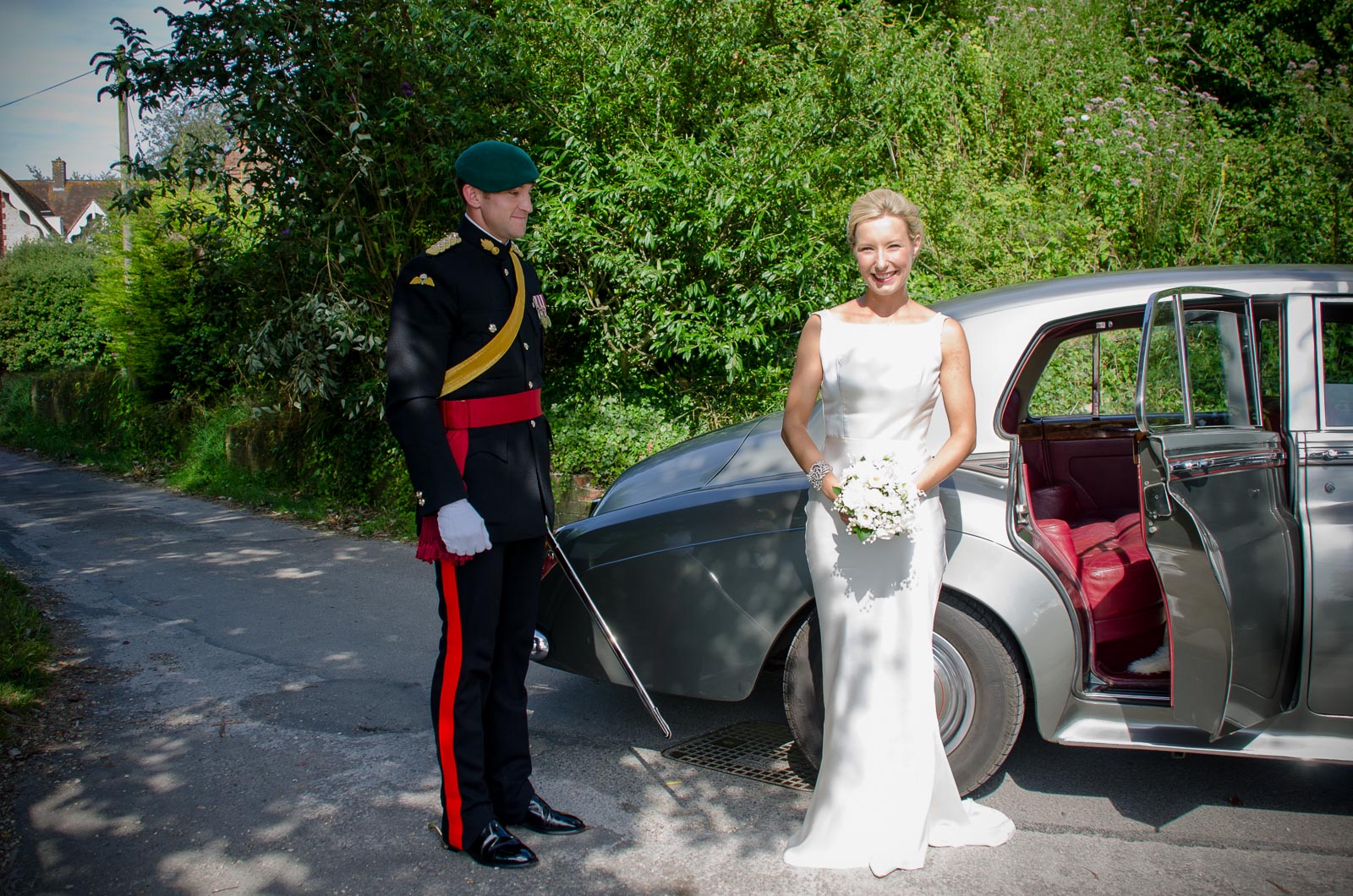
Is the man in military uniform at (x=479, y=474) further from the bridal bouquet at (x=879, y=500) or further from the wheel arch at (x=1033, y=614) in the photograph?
the wheel arch at (x=1033, y=614)

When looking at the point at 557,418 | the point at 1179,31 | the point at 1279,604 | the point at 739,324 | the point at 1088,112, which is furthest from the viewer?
the point at 1179,31

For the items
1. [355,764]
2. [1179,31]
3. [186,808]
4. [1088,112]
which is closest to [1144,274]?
[355,764]

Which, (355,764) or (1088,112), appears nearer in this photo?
(355,764)

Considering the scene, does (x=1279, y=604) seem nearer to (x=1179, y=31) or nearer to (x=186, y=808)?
(x=186, y=808)

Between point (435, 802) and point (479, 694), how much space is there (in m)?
0.59

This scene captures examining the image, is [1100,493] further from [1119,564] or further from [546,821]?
[546,821]

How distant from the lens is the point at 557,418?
8.86 metres

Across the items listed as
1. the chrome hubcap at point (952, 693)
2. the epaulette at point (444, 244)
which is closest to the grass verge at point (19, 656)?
the epaulette at point (444, 244)

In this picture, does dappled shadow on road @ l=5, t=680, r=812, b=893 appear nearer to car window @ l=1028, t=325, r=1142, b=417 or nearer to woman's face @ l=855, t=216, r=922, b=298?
woman's face @ l=855, t=216, r=922, b=298

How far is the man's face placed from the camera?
3275 mm

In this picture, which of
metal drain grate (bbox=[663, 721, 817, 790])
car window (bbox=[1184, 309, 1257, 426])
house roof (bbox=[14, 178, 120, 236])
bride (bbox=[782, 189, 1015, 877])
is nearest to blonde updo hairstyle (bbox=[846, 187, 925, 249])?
bride (bbox=[782, 189, 1015, 877])

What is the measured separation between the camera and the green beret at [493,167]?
322 cm

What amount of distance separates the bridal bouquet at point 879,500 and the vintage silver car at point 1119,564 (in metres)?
0.42

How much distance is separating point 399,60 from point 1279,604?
24.9 ft
